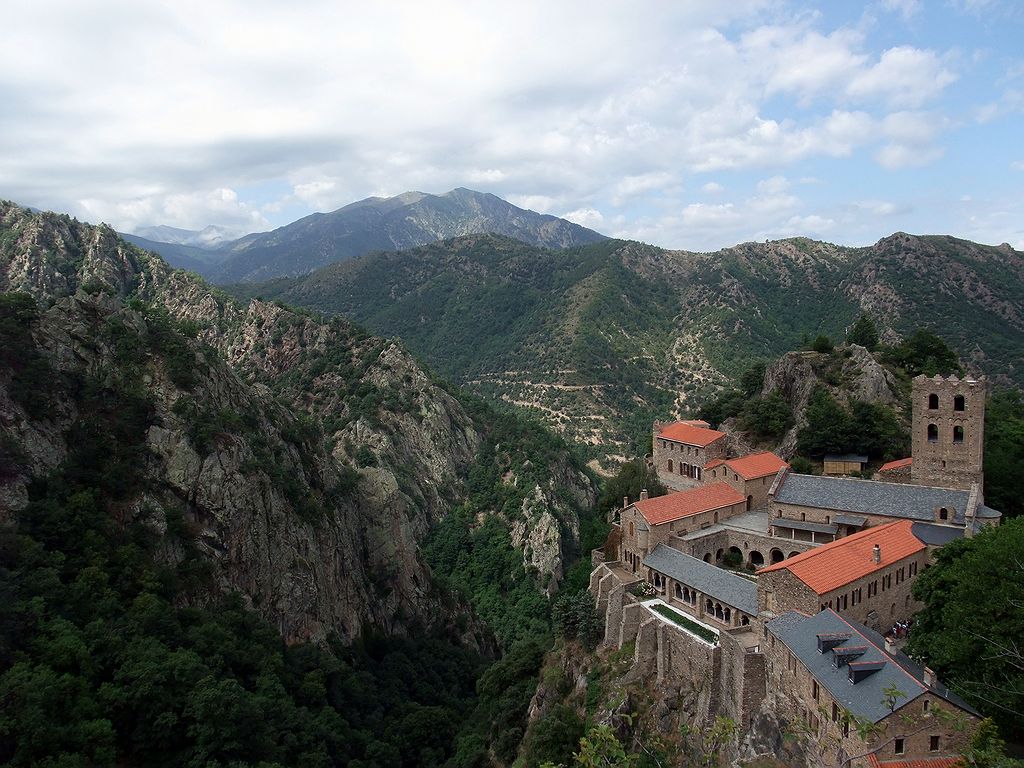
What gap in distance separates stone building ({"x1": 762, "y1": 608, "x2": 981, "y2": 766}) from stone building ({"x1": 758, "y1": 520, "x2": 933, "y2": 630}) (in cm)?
137

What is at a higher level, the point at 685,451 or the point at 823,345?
the point at 823,345

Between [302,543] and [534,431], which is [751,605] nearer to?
[302,543]

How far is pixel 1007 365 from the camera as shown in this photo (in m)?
108

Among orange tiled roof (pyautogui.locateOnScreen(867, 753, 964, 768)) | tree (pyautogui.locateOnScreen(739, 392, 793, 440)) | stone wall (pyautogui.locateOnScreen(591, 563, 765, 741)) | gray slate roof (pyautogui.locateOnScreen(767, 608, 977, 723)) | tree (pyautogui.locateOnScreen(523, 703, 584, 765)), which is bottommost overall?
tree (pyautogui.locateOnScreen(523, 703, 584, 765))

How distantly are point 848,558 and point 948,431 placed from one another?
47.4 ft

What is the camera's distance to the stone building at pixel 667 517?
138 feet

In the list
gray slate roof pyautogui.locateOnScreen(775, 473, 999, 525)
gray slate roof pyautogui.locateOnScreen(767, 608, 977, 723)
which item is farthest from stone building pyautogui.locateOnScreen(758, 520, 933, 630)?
gray slate roof pyautogui.locateOnScreen(775, 473, 999, 525)

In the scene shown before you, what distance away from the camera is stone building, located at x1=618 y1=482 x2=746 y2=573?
4209cm

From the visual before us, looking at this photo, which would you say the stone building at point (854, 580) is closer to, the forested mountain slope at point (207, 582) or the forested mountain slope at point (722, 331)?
the forested mountain slope at point (207, 582)

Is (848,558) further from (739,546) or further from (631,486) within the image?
(631,486)

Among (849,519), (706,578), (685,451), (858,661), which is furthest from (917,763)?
(685,451)

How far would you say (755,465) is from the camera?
4903 centimetres

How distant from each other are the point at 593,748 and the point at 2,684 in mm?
26781

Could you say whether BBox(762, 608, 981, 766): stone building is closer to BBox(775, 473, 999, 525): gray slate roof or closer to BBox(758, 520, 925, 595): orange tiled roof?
BBox(758, 520, 925, 595): orange tiled roof
